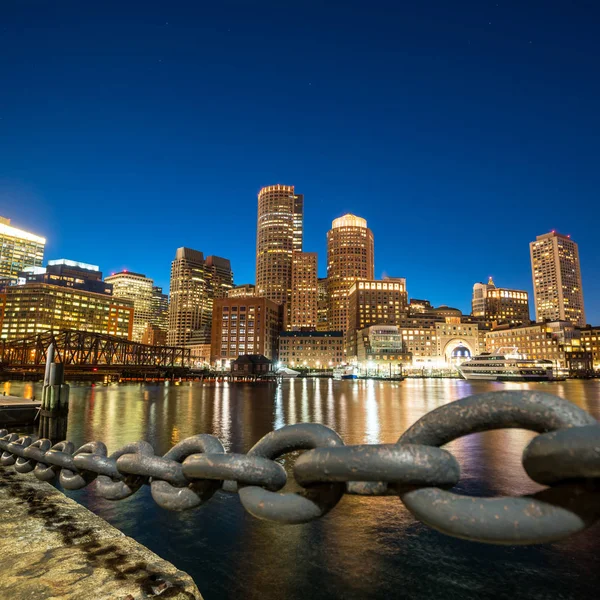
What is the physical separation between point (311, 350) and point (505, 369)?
75.8 metres

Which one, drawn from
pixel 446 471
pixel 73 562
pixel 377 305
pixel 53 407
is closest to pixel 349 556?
pixel 73 562

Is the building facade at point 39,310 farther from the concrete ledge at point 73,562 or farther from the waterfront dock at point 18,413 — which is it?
the concrete ledge at point 73,562

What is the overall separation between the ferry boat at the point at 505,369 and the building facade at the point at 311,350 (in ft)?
173

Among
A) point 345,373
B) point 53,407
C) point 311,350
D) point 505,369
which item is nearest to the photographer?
point 53,407

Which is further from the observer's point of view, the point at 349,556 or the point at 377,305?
the point at 377,305

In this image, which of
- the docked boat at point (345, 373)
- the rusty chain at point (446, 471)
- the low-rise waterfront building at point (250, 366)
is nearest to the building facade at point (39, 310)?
the low-rise waterfront building at point (250, 366)

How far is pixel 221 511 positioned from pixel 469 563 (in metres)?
5.48

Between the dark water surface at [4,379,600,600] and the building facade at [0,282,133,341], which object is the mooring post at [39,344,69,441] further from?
the building facade at [0,282,133,341]

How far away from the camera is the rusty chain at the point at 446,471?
1.18 metres

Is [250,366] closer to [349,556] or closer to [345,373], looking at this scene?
[345,373]

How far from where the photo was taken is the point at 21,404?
20.3 metres

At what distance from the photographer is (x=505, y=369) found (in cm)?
13375

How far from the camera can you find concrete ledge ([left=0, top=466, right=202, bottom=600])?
11.3 feet

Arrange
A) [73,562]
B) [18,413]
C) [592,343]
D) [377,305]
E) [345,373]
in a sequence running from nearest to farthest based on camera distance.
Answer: [73,562] < [18,413] < [345,373] < [592,343] < [377,305]
